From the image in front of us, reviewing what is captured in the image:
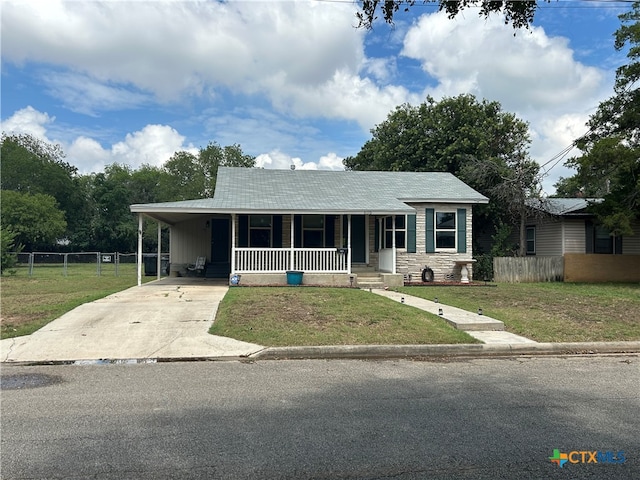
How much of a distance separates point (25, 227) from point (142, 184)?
72.5ft

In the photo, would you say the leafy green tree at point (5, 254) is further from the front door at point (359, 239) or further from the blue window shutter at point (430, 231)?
the blue window shutter at point (430, 231)

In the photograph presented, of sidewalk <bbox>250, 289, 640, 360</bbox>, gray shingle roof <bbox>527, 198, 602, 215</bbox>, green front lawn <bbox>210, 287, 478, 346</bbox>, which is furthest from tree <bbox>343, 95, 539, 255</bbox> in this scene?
sidewalk <bbox>250, 289, 640, 360</bbox>

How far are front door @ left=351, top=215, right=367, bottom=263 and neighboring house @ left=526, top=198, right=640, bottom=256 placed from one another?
8.75 m

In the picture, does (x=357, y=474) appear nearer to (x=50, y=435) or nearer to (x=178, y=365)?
(x=50, y=435)

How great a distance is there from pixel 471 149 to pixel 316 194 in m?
13.4

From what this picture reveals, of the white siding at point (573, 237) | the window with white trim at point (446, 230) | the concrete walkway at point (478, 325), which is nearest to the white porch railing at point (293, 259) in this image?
the window with white trim at point (446, 230)

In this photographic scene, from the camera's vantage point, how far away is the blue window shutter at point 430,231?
19609 mm

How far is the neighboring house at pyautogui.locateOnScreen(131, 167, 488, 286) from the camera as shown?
17.2 meters

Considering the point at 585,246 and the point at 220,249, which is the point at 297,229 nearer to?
the point at 220,249

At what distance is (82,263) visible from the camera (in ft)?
125

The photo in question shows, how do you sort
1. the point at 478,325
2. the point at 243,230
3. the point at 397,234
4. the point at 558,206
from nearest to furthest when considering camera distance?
the point at 478,325 → the point at 243,230 → the point at 397,234 → the point at 558,206

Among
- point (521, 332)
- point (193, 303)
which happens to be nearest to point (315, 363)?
point (521, 332)

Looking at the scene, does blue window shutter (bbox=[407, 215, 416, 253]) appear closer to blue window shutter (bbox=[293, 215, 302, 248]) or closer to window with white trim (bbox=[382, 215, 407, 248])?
window with white trim (bbox=[382, 215, 407, 248])

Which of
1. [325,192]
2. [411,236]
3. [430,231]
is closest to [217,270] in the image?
[325,192]
